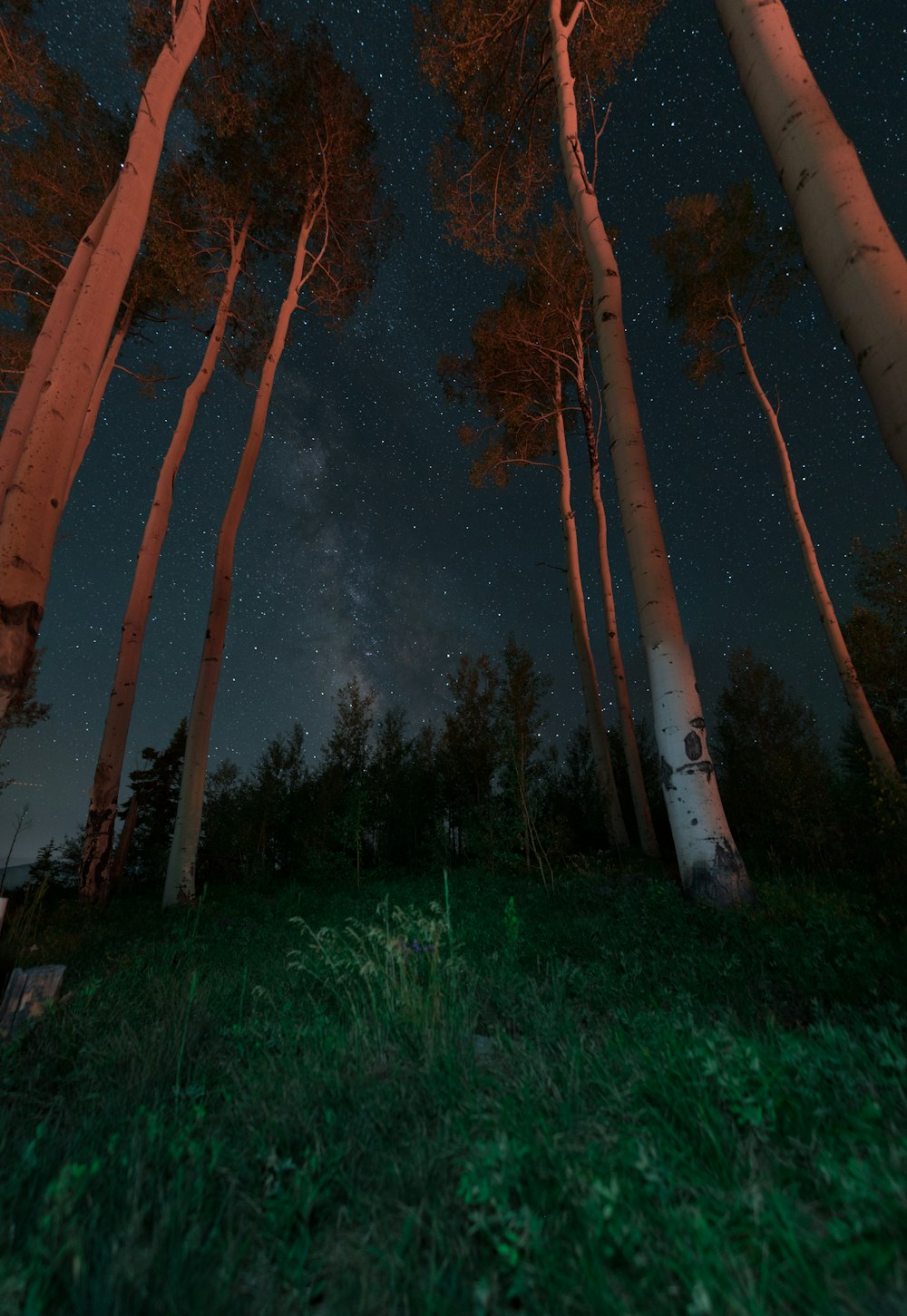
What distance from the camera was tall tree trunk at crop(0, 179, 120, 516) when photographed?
6996 millimetres

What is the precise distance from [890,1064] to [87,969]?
496 cm

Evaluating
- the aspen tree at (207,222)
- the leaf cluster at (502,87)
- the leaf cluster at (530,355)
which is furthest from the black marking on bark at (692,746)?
the leaf cluster at (530,355)

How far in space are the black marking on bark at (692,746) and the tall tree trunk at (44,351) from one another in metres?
8.47

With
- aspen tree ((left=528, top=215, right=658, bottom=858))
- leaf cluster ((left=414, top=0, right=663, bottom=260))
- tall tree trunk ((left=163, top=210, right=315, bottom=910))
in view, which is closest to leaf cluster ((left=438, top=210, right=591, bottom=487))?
aspen tree ((left=528, top=215, right=658, bottom=858))

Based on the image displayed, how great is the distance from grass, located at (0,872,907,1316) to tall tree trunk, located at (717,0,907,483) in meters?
2.56

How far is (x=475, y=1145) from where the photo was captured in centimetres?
147

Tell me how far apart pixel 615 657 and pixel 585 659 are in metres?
0.95

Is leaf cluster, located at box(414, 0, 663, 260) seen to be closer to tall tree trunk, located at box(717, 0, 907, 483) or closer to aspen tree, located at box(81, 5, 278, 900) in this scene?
aspen tree, located at box(81, 5, 278, 900)

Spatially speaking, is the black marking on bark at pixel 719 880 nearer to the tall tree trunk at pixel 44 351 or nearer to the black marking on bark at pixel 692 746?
the black marking on bark at pixel 692 746

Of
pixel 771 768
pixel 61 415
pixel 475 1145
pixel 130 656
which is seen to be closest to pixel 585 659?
pixel 771 768

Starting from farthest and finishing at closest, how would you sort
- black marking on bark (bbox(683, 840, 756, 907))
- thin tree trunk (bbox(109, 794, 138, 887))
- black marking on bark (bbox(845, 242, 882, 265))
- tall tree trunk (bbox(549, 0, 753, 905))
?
1. thin tree trunk (bbox(109, 794, 138, 887))
2. tall tree trunk (bbox(549, 0, 753, 905))
3. black marking on bark (bbox(683, 840, 756, 907))
4. black marking on bark (bbox(845, 242, 882, 265))

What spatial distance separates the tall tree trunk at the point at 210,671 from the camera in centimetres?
820

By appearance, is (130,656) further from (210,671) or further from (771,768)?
(771,768)

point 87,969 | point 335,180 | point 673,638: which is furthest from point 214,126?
point 87,969
